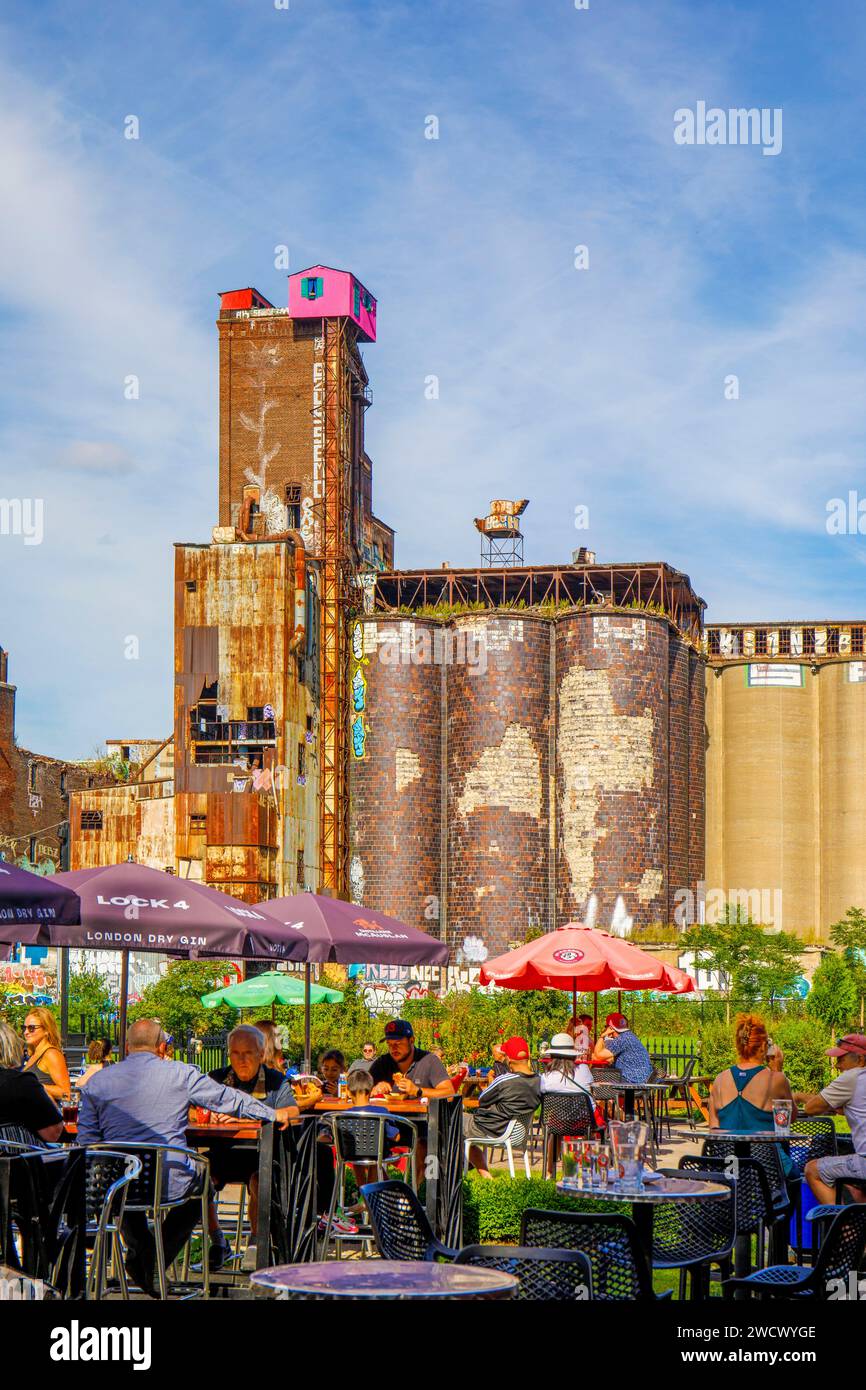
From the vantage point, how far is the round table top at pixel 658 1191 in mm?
6973

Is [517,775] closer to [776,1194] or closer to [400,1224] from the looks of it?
[776,1194]

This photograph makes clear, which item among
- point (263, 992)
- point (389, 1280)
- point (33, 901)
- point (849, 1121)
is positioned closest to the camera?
point (389, 1280)

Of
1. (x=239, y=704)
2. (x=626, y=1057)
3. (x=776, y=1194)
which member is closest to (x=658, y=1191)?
(x=776, y=1194)

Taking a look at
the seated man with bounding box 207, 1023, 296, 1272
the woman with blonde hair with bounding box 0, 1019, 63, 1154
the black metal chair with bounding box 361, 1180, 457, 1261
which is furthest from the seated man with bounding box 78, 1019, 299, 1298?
the black metal chair with bounding box 361, 1180, 457, 1261

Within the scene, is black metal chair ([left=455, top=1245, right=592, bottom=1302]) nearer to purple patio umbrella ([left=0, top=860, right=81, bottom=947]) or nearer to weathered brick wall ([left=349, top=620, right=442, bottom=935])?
purple patio umbrella ([left=0, top=860, right=81, bottom=947])

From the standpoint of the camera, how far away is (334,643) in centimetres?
5791

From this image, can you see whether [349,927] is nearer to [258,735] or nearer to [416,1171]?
[416,1171]

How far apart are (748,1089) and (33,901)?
4.78 metres

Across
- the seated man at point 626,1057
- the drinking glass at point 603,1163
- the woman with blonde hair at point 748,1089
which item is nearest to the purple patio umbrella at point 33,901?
the woman with blonde hair at point 748,1089

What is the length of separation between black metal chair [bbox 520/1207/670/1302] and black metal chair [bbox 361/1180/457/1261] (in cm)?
69

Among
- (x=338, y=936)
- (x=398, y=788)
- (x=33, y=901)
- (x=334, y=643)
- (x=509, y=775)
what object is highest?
(x=334, y=643)

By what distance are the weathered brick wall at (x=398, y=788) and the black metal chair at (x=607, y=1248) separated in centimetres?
5255

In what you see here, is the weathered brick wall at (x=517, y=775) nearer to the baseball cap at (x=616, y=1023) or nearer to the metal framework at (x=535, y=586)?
the metal framework at (x=535, y=586)

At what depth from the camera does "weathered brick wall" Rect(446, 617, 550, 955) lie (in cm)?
5759
